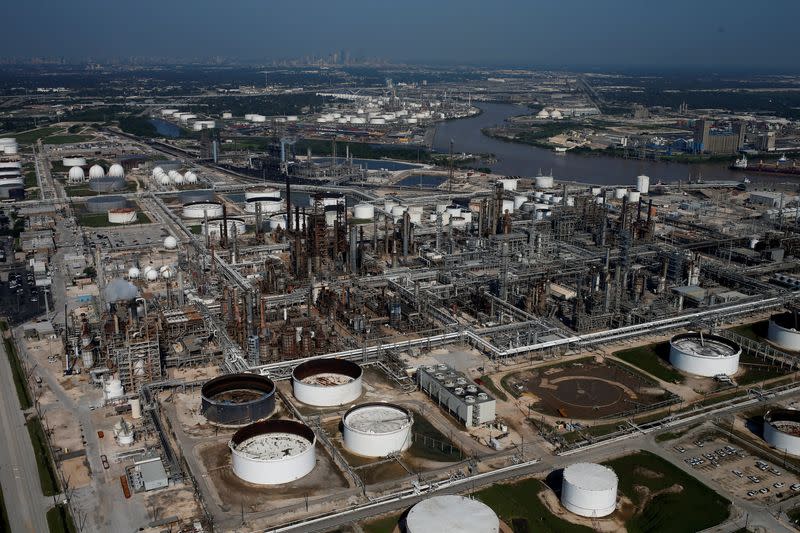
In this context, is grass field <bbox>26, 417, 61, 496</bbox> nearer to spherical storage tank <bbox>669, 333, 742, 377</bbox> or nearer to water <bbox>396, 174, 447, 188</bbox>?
spherical storage tank <bbox>669, 333, 742, 377</bbox>

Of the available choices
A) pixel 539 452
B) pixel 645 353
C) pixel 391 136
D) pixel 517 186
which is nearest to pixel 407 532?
pixel 539 452

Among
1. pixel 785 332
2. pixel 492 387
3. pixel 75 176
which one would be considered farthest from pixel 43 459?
pixel 75 176

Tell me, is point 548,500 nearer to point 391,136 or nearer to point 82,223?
point 82,223

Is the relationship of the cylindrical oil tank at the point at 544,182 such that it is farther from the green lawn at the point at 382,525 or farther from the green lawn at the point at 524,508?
the green lawn at the point at 382,525

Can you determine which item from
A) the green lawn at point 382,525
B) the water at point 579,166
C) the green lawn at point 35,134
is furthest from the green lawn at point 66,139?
the green lawn at point 382,525

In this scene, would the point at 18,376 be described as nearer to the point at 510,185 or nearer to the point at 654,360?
the point at 654,360

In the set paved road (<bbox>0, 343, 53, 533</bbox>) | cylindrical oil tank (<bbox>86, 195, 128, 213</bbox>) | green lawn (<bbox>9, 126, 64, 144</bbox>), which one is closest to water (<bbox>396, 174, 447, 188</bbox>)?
cylindrical oil tank (<bbox>86, 195, 128, 213</bbox>)

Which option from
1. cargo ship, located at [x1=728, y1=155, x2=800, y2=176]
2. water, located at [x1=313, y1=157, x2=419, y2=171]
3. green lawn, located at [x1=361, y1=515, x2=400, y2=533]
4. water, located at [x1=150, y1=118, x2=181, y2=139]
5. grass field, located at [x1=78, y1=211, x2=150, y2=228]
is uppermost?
water, located at [x1=150, y1=118, x2=181, y2=139]
